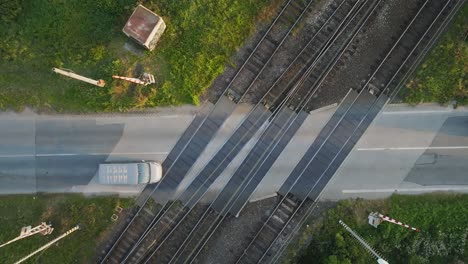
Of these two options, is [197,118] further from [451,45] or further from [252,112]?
[451,45]

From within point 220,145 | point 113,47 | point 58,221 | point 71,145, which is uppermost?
point 113,47

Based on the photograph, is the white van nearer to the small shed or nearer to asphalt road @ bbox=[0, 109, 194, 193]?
asphalt road @ bbox=[0, 109, 194, 193]

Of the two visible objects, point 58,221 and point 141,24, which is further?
point 58,221

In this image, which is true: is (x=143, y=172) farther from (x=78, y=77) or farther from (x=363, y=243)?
(x=363, y=243)

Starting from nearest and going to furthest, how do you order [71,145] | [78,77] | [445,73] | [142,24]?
[142,24] < [78,77] < [445,73] < [71,145]

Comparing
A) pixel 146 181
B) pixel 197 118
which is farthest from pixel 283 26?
pixel 146 181

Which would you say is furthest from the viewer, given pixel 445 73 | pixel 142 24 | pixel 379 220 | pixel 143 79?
pixel 143 79

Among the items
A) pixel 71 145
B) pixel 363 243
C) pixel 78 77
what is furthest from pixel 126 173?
pixel 363 243
